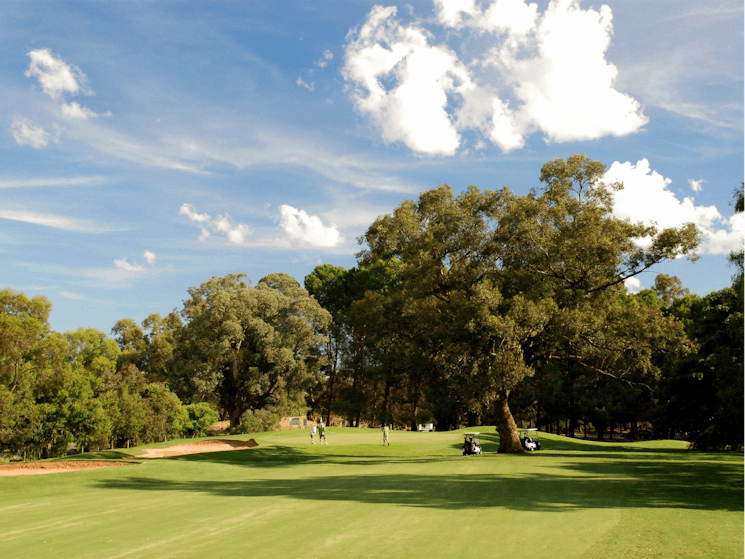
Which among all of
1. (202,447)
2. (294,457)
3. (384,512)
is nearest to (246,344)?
(202,447)

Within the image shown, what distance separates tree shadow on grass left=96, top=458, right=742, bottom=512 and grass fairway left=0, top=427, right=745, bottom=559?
0.22 feet

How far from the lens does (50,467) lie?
81.6 ft

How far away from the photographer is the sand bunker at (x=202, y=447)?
1369 inches

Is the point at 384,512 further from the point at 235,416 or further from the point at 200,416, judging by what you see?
the point at 235,416

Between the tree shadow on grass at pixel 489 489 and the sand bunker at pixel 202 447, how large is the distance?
44.7ft

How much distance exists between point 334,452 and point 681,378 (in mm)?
26233

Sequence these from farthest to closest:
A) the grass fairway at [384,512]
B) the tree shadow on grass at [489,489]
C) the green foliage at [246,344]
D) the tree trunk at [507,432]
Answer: the green foliage at [246,344] → the tree trunk at [507,432] → the tree shadow on grass at [489,489] → the grass fairway at [384,512]

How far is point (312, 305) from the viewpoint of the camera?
59281 millimetres

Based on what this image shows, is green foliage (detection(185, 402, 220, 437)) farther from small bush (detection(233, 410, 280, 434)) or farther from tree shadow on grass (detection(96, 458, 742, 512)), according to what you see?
tree shadow on grass (detection(96, 458, 742, 512))

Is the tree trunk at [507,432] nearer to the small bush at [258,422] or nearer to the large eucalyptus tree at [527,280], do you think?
the large eucalyptus tree at [527,280]

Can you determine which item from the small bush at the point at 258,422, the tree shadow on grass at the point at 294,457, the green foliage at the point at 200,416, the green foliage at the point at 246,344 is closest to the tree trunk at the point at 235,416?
the green foliage at the point at 246,344

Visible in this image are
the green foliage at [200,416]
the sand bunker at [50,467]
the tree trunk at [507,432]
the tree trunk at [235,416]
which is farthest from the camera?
the tree trunk at [235,416]

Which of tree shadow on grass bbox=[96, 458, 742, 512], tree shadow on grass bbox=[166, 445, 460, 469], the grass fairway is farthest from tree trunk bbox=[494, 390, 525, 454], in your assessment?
tree shadow on grass bbox=[96, 458, 742, 512]

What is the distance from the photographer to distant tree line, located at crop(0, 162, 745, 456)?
27406mm
